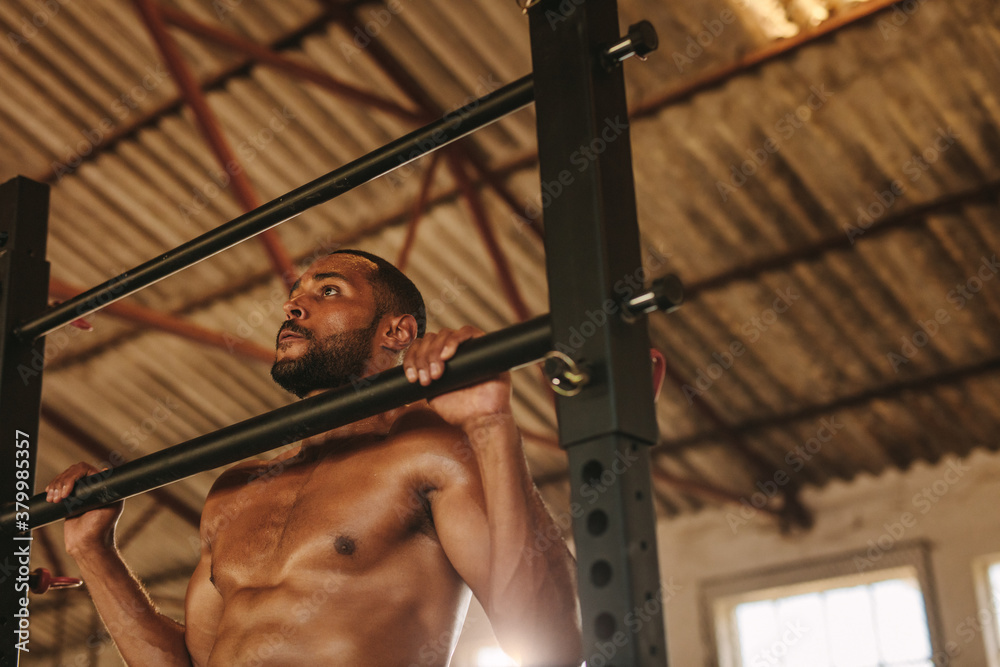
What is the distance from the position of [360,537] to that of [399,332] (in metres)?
0.53

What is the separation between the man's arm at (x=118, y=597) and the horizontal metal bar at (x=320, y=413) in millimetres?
345

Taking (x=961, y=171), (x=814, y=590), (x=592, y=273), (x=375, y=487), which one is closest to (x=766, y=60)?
(x=961, y=171)

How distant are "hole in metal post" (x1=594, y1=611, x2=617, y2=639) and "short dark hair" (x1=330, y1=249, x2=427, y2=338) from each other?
3.92ft

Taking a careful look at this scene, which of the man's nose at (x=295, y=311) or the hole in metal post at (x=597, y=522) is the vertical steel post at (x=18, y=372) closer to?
the man's nose at (x=295, y=311)

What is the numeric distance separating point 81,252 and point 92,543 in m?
6.69

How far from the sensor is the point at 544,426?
8.48 meters

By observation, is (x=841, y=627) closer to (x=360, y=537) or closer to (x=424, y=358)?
(x=360, y=537)

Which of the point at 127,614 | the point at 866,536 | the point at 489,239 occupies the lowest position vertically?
the point at 127,614

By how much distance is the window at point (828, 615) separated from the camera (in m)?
7.71

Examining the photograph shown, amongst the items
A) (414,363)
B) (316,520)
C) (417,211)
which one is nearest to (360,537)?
(316,520)

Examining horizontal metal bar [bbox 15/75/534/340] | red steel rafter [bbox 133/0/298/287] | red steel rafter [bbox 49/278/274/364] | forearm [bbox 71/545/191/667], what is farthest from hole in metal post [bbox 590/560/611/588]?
red steel rafter [bbox 49/278/274/364]

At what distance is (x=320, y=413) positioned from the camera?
126 centimetres

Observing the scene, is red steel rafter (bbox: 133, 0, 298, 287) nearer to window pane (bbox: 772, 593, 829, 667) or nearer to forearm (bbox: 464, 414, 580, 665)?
forearm (bbox: 464, 414, 580, 665)

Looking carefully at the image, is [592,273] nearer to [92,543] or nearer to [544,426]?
[92,543]
